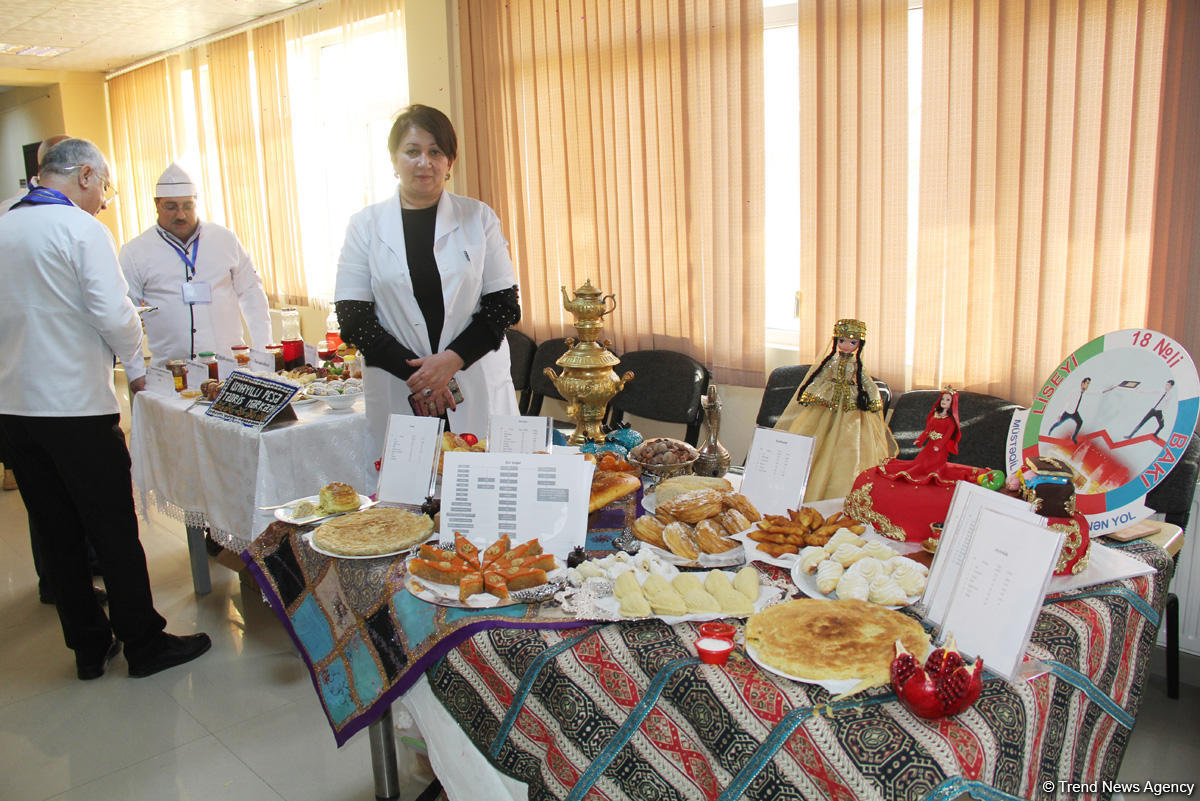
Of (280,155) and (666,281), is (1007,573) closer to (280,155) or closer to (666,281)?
(666,281)

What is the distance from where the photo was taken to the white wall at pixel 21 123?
326 inches

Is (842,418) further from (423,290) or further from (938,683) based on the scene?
(423,290)

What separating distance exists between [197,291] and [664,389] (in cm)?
215

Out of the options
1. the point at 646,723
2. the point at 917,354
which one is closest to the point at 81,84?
the point at 917,354

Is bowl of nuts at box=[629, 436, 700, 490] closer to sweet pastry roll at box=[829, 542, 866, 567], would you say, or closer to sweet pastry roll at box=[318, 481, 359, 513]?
sweet pastry roll at box=[829, 542, 866, 567]

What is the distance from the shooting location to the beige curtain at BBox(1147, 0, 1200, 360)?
2.44m

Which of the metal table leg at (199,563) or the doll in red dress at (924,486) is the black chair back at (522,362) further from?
the doll in red dress at (924,486)

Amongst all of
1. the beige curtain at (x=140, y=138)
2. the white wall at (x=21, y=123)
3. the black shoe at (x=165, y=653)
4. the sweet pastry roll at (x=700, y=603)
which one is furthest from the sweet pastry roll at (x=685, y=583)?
the white wall at (x=21, y=123)

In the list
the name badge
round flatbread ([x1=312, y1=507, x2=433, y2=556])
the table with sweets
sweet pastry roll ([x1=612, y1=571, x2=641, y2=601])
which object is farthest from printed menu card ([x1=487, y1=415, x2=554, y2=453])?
the name badge

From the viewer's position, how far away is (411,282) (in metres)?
2.54

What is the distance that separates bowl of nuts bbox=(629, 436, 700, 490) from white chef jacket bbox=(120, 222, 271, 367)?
2.61 metres

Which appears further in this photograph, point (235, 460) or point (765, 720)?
point (235, 460)

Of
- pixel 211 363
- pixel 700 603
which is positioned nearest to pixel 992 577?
pixel 700 603

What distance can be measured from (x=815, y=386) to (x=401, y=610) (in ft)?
3.14
